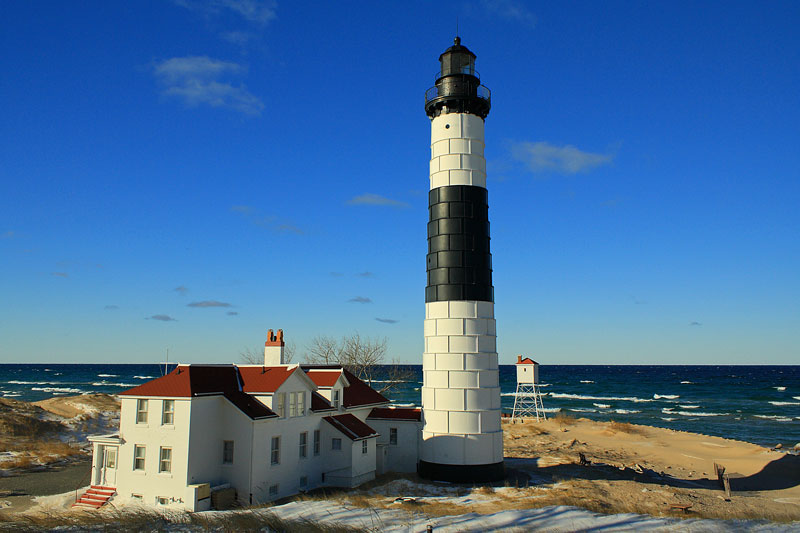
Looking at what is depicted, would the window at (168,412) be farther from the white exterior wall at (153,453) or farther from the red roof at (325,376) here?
the red roof at (325,376)

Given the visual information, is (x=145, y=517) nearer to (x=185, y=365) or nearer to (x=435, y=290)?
(x=185, y=365)

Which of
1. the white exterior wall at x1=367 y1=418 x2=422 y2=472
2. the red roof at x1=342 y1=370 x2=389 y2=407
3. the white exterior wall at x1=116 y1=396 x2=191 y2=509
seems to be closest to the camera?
the white exterior wall at x1=116 y1=396 x2=191 y2=509

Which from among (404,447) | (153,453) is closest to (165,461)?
(153,453)

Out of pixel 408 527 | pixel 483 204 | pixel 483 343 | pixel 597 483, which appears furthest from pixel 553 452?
pixel 408 527

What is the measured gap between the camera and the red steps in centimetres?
1971

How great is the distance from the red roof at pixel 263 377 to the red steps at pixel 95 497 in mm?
5721

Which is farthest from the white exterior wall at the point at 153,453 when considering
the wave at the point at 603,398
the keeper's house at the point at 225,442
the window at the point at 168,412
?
the wave at the point at 603,398

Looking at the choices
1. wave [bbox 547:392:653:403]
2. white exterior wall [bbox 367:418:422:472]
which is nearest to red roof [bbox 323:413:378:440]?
white exterior wall [bbox 367:418:422:472]

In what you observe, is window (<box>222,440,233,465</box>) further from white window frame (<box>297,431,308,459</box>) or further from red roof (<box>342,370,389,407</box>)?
red roof (<box>342,370,389,407</box>)

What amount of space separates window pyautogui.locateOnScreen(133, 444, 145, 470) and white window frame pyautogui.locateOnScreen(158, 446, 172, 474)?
34.8 inches

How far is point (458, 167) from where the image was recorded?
929 inches

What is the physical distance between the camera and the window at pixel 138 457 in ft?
65.6

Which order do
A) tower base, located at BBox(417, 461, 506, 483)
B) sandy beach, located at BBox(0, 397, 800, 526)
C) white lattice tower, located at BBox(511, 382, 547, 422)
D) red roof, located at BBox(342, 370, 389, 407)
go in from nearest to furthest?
sandy beach, located at BBox(0, 397, 800, 526)
tower base, located at BBox(417, 461, 506, 483)
red roof, located at BBox(342, 370, 389, 407)
white lattice tower, located at BBox(511, 382, 547, 422)

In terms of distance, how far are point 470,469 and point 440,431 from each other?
1.81 metres
